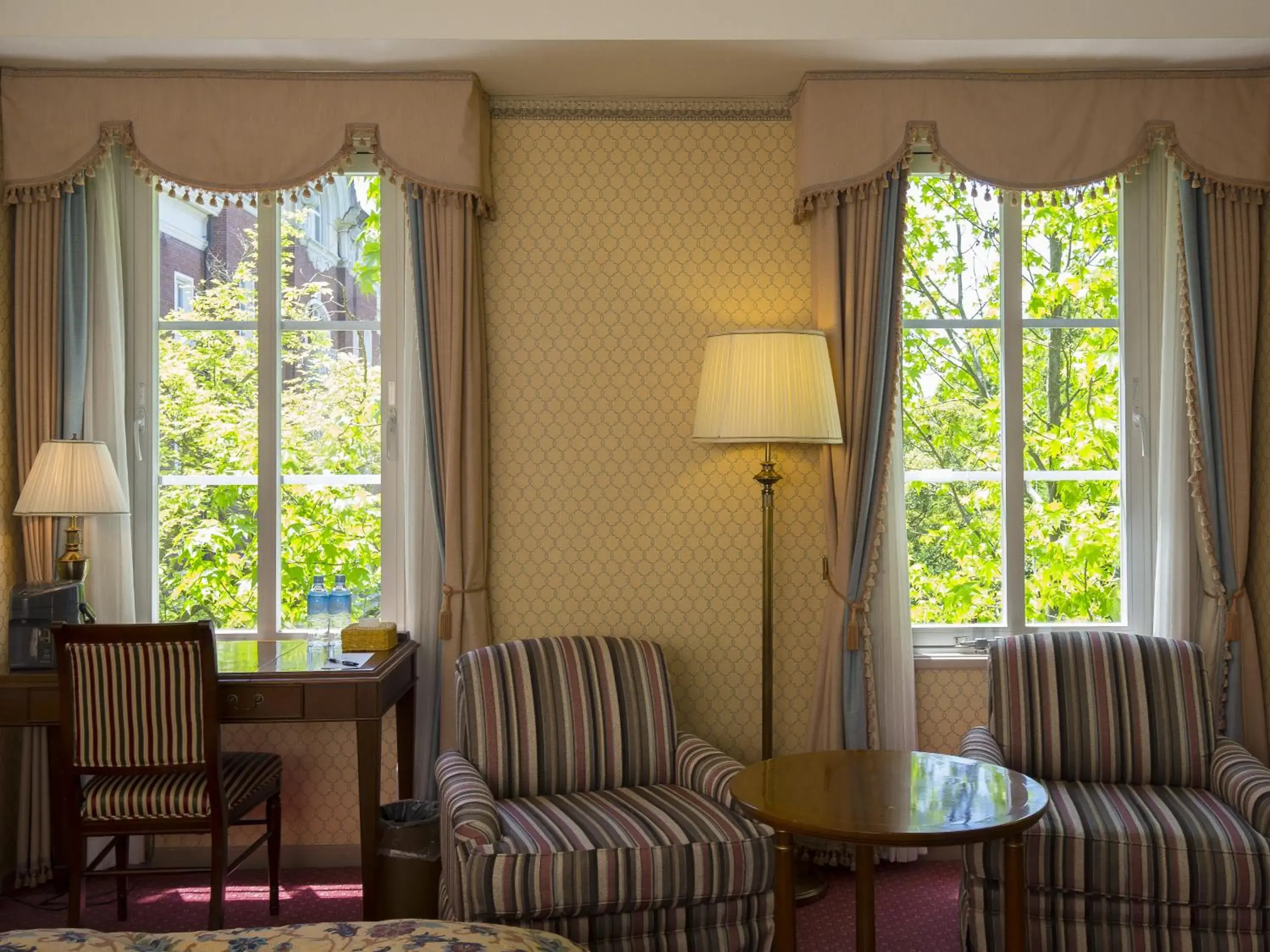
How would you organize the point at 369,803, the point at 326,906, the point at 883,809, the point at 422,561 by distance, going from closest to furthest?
the point at 883,809 < the point at 369,803 < the point at 326,906 < the point at 422,561

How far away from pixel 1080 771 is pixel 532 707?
1613 mm

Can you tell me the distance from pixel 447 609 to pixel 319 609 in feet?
1.40

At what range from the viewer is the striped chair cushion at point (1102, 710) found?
3305 millimetres

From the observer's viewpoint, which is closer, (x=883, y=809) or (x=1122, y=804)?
(x=883, y=809)

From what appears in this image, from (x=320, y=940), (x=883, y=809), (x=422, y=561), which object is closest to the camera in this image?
(x=320, y=940)

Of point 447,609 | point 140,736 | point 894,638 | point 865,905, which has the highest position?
point 447,609

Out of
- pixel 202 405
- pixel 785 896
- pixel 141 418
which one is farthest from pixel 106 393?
pixel 785 896

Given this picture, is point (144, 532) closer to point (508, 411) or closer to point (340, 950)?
point (508, 411)

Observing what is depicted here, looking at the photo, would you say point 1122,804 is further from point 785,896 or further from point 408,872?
point 408,872

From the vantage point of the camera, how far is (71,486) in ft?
11.2

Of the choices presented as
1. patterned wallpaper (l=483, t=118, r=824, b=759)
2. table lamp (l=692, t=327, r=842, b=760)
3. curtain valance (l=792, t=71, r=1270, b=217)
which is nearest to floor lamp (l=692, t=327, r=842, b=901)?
table lamp (l=692, t=327, r=842, b=760)

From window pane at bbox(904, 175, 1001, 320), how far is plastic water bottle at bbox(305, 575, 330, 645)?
2.22 meters

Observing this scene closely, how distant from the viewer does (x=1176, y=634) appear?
3777 mm

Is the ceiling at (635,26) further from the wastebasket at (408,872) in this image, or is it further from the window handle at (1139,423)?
the wastebasket at (408,872)
